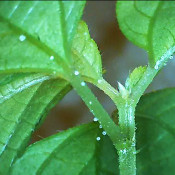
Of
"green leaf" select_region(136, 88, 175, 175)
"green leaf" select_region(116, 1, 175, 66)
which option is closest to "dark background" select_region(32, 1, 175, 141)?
"green leaf" select_region(136, 88, 175, 175)

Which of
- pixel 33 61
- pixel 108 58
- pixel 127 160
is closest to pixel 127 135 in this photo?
pixel 127 160

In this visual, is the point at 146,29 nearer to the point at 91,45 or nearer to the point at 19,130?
the point at 91,45

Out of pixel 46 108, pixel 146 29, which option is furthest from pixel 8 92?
pixel 146 29

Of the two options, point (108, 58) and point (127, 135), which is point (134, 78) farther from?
point (108, 58)

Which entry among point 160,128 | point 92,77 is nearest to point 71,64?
point 92,77

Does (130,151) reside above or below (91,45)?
below

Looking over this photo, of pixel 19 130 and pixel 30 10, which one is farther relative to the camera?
pixel 19 130

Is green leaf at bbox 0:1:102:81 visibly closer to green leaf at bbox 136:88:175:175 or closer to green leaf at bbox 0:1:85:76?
green leaf at bbox 0:1:85:76
